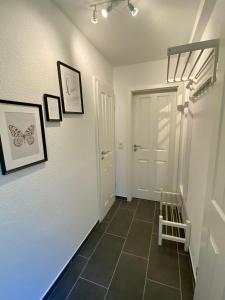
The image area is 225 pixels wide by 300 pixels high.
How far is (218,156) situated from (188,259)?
1.44 metres

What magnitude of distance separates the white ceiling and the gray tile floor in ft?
7.93

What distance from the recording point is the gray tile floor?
132cm

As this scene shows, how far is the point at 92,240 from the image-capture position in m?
1.92

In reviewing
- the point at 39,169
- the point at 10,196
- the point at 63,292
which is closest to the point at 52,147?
the point at 39,169

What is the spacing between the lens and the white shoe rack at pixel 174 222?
1.70 meters

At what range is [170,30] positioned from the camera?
1.61m

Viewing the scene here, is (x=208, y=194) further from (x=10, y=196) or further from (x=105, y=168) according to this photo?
(x=105, y=168)

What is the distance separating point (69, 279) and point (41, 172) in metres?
1.11

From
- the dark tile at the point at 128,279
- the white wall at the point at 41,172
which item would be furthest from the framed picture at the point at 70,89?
the dark tile at the point at 128,279

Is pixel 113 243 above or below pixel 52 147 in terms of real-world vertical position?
below

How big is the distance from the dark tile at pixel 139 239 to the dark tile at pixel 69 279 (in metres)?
0.54

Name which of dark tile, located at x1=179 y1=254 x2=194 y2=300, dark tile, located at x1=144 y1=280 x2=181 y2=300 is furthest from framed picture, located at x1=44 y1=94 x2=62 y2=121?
dark tile, located at x1=179 y1=254 x2=194 y2=300

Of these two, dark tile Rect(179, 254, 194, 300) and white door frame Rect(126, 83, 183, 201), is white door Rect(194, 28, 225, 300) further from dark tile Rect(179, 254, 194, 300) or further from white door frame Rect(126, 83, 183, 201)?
white door frame Rect(126, 83, 183, 201)

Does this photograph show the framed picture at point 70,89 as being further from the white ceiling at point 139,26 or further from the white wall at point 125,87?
the white wall at point 125,87
